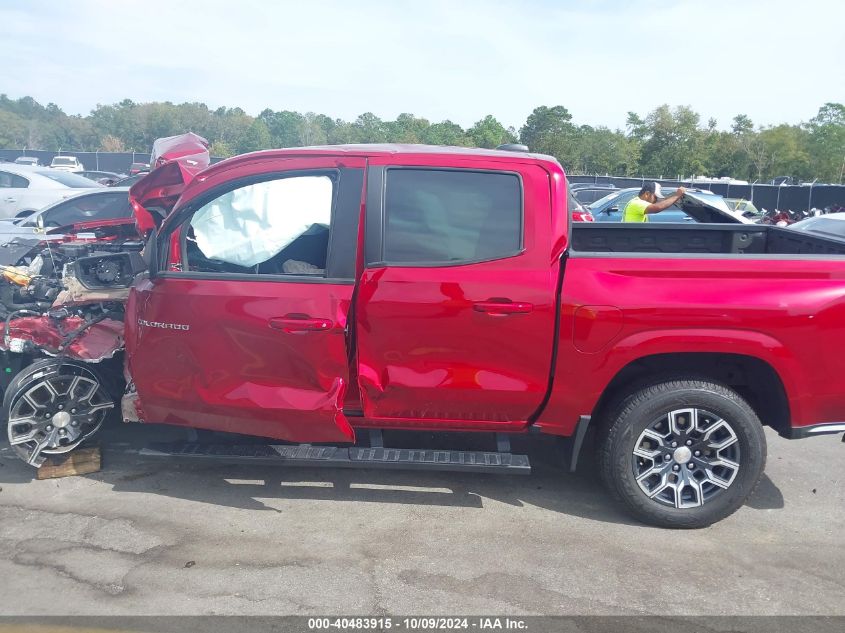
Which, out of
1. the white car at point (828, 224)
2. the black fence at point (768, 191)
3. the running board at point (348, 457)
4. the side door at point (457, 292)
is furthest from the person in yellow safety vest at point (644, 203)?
the black fence at point (768, 191)

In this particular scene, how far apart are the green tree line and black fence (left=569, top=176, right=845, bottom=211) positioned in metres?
19.9

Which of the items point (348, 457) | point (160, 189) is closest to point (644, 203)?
point (160, 189)

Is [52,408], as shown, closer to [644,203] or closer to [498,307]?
[498,307]

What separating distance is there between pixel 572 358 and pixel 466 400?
637mm

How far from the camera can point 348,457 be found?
407 centimetres

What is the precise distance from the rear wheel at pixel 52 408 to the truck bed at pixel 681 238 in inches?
142

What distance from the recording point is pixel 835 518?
4.26 metres

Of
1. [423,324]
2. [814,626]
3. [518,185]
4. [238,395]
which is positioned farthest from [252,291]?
[814,626]

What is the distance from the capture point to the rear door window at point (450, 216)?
3.92m

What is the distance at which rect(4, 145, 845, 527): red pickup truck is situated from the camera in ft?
12.5

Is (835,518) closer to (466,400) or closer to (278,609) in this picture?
(466,400)

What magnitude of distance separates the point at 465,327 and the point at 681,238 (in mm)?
2377

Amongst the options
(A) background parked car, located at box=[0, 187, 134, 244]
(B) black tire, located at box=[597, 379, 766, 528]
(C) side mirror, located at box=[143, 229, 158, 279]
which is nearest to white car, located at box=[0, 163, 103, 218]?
(A) background parked car, located at box=[0, 187, 134, 244]

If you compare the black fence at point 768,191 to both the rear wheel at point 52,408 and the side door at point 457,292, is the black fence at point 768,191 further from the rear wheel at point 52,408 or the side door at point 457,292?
the rear wheel at point 52,408
